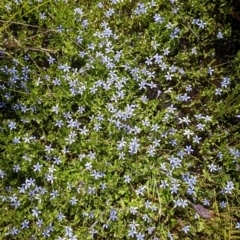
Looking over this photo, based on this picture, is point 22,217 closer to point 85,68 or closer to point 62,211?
point 62,211

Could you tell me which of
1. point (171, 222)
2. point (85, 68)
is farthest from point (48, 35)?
point (171, 222)

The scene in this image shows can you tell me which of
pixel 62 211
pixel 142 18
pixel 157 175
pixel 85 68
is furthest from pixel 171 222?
pixel 142 18

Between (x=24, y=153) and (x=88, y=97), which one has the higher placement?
(x=88, y=97)

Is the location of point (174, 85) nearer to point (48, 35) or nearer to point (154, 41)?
point (154, 41)

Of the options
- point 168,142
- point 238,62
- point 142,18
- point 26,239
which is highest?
point 142,18

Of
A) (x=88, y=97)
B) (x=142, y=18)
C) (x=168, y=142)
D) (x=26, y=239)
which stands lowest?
(x=26, y=239)

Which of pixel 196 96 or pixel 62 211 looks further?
pixel 196 96
